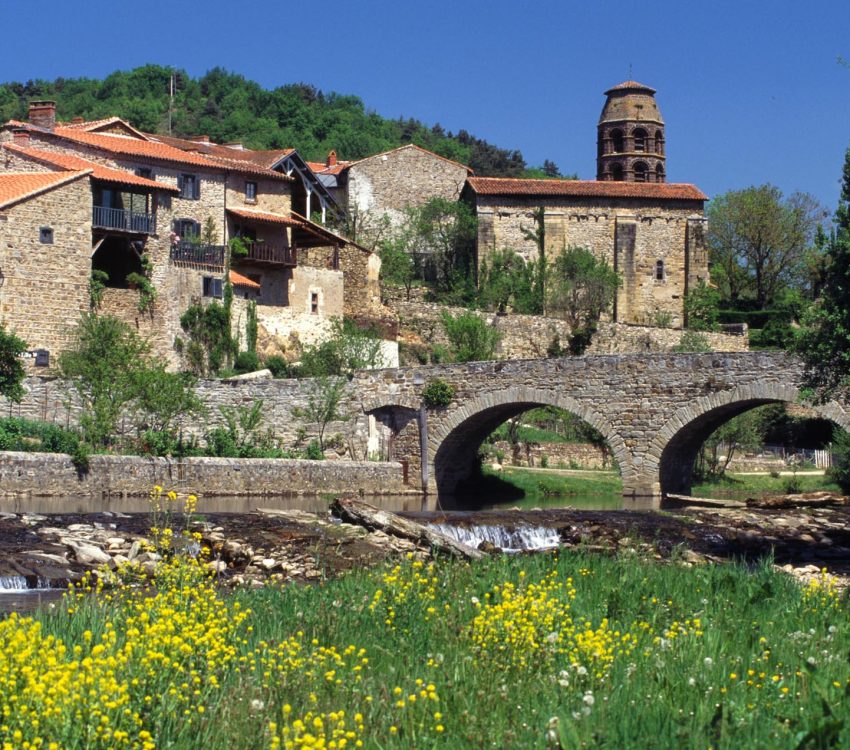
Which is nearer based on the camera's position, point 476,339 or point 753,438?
point 753,438

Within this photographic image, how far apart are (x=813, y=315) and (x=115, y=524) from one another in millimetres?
11211

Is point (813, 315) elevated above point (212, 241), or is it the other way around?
point (212, 241)

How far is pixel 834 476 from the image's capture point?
39375 mm

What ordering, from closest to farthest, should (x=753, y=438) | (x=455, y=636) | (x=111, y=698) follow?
1. (x=111, y=698)
2. (x=455, y=636)
3. (x=753, y=438)

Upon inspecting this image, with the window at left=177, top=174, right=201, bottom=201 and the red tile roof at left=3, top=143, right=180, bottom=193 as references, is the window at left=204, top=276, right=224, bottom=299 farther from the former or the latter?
the window at left=177, top=174, right=201, bottom=201

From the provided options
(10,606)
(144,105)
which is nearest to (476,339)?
(10,606)

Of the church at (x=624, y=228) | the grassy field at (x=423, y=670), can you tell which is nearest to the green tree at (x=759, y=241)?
the church at (x=624, y=228)

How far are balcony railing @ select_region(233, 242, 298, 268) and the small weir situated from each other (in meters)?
25.4

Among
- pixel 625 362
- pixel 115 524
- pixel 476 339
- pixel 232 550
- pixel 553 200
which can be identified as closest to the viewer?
pixel 232 550

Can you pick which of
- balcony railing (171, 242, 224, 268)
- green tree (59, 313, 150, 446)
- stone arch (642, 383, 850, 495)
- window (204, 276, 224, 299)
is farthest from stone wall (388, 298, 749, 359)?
stone arch (642, 383, 850, 495)

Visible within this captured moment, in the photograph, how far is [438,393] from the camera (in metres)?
36.7

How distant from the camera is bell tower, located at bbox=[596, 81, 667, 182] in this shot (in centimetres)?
7288

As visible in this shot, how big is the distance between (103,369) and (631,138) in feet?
145

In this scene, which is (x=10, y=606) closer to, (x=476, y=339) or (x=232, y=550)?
(x=232, y=550)
